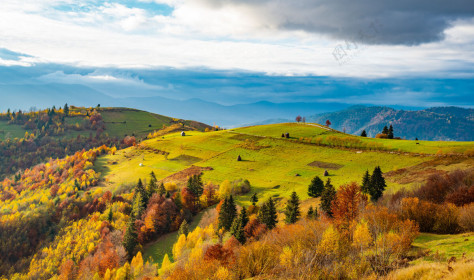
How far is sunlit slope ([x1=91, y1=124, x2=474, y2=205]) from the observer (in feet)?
326

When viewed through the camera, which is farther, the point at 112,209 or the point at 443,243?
the point at 112,209

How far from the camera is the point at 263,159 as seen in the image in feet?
424

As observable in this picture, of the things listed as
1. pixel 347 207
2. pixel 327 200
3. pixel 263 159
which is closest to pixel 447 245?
pixel 347 207

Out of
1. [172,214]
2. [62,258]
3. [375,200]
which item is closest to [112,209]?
[62,258]

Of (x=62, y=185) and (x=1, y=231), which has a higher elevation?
(x=62, y=185)

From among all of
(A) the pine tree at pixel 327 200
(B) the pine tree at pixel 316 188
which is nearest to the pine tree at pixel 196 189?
(B) the pine tree at pixel 316 188

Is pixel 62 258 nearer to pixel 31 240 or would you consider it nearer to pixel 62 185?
pixel 31 240

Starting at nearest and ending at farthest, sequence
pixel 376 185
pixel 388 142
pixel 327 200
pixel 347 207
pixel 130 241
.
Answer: pixel 347 207
pixel 327 200
pixel 376 185
pixel 130 241
pixel 388 142

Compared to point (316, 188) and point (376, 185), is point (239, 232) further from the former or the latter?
point (376, 185)

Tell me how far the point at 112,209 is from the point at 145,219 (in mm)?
28926

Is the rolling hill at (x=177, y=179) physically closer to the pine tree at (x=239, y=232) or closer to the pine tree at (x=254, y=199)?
the pine tree at (x=254, y=199)

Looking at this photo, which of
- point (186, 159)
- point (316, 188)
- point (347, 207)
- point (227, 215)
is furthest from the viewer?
point (186, 159)

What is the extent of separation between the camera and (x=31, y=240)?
408 ft

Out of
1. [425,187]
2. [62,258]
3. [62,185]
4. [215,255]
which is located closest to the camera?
[215,255]
